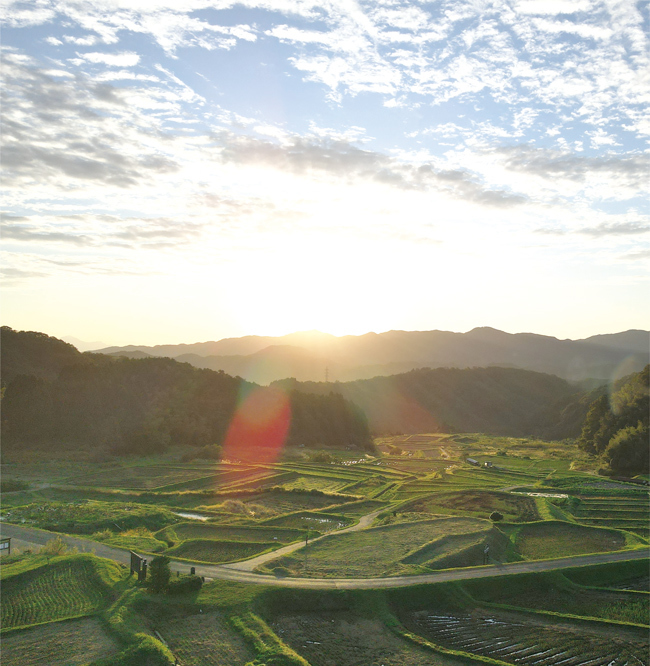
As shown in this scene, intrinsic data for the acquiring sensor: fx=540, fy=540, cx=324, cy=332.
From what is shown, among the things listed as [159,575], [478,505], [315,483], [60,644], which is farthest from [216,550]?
[315,483]

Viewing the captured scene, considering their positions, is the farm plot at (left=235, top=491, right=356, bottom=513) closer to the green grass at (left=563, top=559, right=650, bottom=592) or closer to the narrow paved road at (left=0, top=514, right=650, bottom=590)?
the narrow paved road at (left=0, top=514, right=650, bottom=590)

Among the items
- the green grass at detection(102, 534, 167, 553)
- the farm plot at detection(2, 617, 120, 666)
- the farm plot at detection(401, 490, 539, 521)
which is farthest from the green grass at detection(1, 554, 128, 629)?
the farm plot at detection(401, 490, 539, 521)

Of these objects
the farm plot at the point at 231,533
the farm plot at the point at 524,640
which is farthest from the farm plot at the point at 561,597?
the farm plot at the point at 231,533

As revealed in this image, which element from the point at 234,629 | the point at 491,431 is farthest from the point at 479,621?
the point at 491,431

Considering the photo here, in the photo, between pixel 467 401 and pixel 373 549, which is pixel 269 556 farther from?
pixel 467 401

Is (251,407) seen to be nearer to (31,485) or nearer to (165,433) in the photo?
(165,433)

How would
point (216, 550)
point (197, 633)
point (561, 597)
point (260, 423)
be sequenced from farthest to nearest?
1. point (260, 423)
2. point (216, 550)
3. point (561, 597)
4. point (197, 633)
